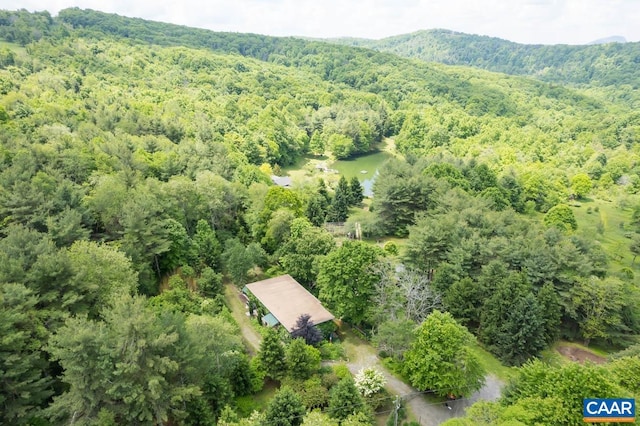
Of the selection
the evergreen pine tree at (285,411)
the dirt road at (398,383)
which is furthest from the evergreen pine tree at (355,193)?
the evergreen pine tree at (285,411)

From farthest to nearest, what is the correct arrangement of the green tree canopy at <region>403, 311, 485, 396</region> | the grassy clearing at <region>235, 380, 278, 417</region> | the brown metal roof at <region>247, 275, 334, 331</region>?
the brown metal roof at <region>247, 275, 334, 331</region>, the green tree canopy at <region>403, 311, 485, 396</region>, the grassy clearing at <region>235, 380, 278, 417</region>

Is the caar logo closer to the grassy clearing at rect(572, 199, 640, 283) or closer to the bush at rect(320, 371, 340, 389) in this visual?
the bush at rect(320, 371, 340, 389)

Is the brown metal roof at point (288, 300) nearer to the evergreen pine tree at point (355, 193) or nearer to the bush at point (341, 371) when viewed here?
the bush at point (341, 371)

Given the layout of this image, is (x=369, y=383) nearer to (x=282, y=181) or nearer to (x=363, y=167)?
(x=282, y=181)

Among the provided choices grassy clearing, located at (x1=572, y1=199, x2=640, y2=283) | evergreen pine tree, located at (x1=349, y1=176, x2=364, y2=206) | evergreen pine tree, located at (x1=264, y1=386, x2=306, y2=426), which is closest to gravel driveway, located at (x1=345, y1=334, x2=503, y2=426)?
evergreen pine tree, located at (x1=264, y1=386, x2=306, y2=426)

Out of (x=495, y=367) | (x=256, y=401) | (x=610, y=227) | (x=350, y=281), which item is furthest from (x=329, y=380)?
(x=610, y=227)

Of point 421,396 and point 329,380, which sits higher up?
point 329,380

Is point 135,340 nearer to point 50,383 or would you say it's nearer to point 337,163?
point 50,383
